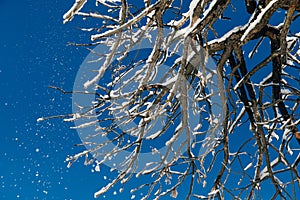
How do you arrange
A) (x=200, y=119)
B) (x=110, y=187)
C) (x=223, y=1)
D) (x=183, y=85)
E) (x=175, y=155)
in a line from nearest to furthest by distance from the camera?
1. (x=223, y=1)
2. (x=183, y=85)
3. (x=110, y=187)
4. (x=175, y=155)
5. (x=200, y=119)

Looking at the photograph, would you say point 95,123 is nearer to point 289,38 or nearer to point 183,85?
point 183,85

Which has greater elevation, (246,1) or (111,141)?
(246,1)

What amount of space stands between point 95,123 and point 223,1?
57.5 inches

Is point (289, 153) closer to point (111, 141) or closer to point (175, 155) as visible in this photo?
point (175, 155)

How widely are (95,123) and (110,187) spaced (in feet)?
2.20

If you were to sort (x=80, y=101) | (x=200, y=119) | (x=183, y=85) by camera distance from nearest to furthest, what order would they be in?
(x=183, y=85)
(x=80, y=101)
(x=200, y=119)

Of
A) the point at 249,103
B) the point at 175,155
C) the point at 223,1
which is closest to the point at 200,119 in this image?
the point at 249,103

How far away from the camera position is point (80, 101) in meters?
2.99

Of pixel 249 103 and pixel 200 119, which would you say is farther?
pixel 200 119

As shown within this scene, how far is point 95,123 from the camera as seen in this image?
3.03 m

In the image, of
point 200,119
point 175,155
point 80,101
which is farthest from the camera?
point 200,119

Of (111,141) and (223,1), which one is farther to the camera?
(111,141)

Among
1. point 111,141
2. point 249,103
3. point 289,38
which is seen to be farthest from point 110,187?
point 289,38

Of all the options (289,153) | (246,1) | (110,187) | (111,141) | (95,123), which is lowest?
(110,187)
